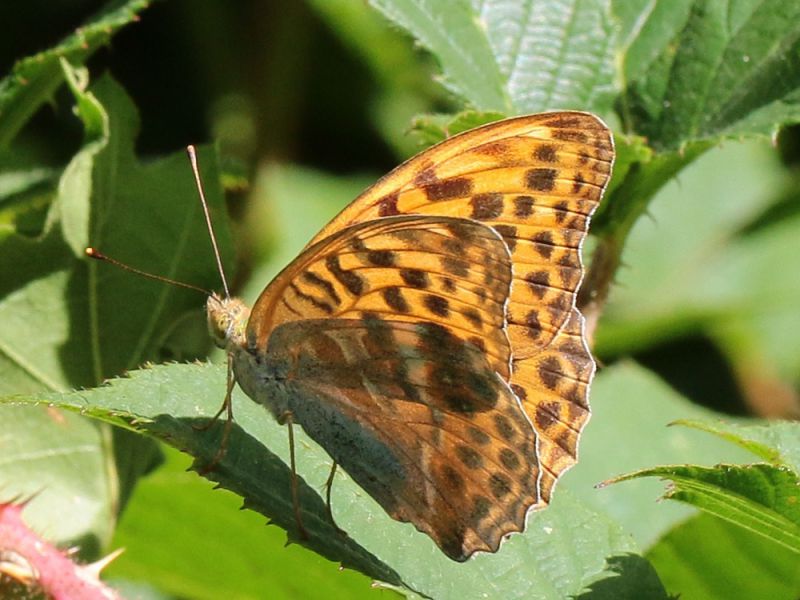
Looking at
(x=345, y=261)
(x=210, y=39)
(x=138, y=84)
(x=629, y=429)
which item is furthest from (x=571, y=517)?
(x=138, y=84)

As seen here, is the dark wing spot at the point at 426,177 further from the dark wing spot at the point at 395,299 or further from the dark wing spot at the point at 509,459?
the dark wing spot at the point at 509,459

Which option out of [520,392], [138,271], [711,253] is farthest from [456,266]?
[711,253]

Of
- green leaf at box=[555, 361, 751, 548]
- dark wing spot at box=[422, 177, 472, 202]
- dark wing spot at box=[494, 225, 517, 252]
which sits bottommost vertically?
green leaf at box=[555, 361, 751, 548]

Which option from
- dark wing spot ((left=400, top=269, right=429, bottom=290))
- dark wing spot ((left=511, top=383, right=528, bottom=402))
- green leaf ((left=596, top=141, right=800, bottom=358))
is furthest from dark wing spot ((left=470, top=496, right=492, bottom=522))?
green leaf ((left=596, top=141, right=800, bottom=358))

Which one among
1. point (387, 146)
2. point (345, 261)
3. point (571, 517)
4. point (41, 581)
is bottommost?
point (387, 146)

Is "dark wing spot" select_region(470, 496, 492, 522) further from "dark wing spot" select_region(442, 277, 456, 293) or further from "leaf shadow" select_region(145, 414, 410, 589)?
"dark wing spot" select_region(442, 277, 456, 293)

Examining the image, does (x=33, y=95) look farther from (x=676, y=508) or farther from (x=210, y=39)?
(x=210, y=39)

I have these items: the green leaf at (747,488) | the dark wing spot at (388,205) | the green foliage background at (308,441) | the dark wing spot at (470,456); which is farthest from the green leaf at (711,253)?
the green leaf at (747,488)
